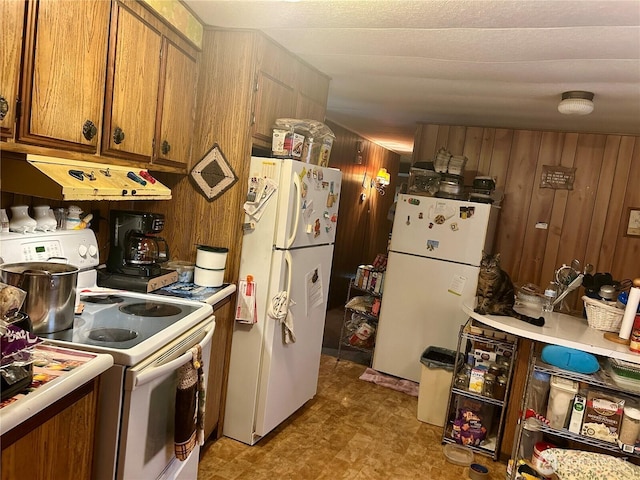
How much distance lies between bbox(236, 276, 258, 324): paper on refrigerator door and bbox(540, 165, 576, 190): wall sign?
285cm

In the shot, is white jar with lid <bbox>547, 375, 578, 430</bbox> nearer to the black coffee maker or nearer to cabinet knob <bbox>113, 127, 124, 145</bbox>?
the black coffee maker

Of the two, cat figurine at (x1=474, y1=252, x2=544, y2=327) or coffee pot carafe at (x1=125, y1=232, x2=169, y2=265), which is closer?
coffee pot carafe at (x1=125, y1=232, x2=169, y2=265)

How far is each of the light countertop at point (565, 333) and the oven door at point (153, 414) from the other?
1.59 metres

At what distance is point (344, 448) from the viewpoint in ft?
9.05

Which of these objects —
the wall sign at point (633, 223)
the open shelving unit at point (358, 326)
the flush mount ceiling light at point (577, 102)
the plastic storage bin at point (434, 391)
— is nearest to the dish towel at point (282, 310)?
the plastic storage bin at point (434, 391)

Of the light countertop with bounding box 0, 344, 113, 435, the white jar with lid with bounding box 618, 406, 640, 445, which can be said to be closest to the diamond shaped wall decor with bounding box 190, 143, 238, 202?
the light countertop with bounding box 0, 344, 113, 435

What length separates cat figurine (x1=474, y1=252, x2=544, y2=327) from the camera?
2820 mm

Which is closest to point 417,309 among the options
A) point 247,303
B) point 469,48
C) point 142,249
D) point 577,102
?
point 247,303

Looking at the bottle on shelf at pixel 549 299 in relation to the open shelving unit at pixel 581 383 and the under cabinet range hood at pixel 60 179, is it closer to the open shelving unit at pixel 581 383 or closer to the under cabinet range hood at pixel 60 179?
the open shelving unit at pixel 581 383

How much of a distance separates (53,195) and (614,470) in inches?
95.7

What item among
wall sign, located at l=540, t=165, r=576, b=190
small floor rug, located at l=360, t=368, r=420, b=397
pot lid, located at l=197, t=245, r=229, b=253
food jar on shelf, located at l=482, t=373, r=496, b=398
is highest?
Answer: wall sign, located at l=540, t=165, r=576, b=190

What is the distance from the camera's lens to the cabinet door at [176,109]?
2.21 meters

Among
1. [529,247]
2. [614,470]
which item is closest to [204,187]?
[614,470]

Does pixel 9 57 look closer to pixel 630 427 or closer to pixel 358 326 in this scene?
pixel 630 427
